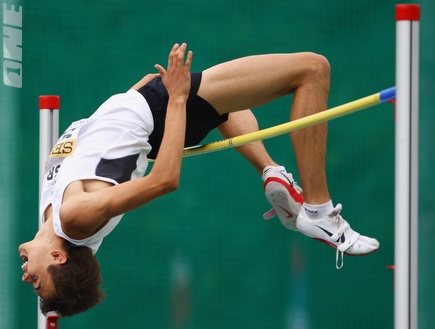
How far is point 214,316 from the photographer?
4.98 m

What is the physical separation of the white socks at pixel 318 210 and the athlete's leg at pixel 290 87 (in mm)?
Answer: 15

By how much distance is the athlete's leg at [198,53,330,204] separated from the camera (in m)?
3.59

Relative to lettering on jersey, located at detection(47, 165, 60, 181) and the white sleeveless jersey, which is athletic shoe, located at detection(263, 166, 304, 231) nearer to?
the white sleeveless jersey

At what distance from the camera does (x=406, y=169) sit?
115 inches

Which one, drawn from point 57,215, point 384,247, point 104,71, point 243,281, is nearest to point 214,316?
point 243,281

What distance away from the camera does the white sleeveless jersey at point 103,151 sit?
3.55m

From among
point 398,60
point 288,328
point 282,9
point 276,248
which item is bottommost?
point 288,328

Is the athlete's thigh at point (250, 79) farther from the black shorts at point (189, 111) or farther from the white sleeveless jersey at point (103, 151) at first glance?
the white sleeveless jersey at point (103, 151)

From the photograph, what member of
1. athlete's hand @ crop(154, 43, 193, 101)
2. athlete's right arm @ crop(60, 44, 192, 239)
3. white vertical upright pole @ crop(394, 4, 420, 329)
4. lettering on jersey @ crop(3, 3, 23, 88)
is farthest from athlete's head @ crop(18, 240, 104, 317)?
lettering on jersey @ crop(3, 3, 23, 88)

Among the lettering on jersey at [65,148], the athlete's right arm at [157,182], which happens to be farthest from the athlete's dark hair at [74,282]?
the lettering on jersey at [65,148]

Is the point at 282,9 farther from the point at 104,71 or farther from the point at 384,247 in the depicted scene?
the point at 384,247

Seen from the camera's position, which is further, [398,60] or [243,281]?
[243,281]

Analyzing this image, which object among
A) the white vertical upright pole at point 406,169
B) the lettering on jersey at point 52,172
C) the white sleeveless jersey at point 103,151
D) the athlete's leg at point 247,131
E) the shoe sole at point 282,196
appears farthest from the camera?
the athlete's leg at point 247,131

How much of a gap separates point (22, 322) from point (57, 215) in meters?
1.59
